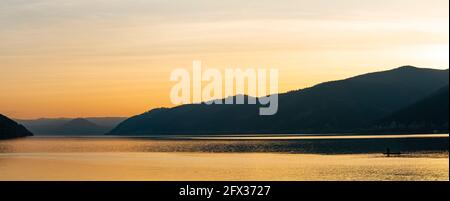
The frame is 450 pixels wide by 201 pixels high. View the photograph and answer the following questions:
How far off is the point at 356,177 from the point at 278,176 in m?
11.0

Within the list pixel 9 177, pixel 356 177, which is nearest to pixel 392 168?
pixel 356 177

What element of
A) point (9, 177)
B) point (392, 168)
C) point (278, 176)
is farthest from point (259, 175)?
point (9, 177)

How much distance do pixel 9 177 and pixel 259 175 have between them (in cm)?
3584
